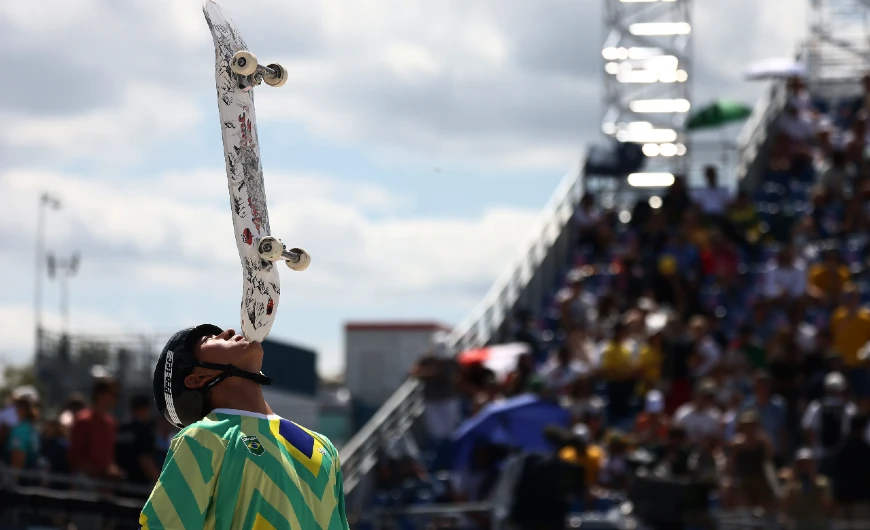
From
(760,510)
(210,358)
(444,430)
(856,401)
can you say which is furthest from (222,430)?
(444,430)

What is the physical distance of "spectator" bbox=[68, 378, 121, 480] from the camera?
11398 mm

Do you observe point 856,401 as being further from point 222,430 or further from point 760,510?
point 222,430

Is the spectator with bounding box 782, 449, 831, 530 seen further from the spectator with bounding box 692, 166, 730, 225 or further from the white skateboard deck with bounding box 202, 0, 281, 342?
the white skateboard deck with bounding box 202, 0, 281, 342

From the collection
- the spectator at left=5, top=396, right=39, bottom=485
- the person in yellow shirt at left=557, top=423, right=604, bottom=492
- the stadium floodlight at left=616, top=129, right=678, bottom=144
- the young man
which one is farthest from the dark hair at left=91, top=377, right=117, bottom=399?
the stadium floodlight at left=616, top=129, right=678, bottom=144

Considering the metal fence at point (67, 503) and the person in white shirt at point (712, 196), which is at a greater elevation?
the person in white shirt at point (712, 196)

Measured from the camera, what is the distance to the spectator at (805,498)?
11.8 m

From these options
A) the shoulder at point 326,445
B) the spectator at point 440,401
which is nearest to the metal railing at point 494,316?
the spectator at point 440,401

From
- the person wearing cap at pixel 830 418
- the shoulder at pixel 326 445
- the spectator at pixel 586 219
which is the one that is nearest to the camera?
the shoulder at pixel 326 445

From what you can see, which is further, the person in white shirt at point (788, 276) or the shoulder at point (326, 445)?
the person in white shirt at point (788, 276)

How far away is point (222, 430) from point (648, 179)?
1768cm

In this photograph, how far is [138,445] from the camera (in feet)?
37.1

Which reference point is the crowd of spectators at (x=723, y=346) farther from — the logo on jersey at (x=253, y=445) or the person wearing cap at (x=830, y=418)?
the logo on jersey at (x=253, y=445)

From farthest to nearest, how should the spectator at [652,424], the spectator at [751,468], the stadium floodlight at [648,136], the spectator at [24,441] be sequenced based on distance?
the stadium floodlight at [648,136], the spectator at [652,424], the spectator at [24,441], the spectator at [751,468]

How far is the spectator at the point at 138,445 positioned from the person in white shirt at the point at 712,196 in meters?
8.74
